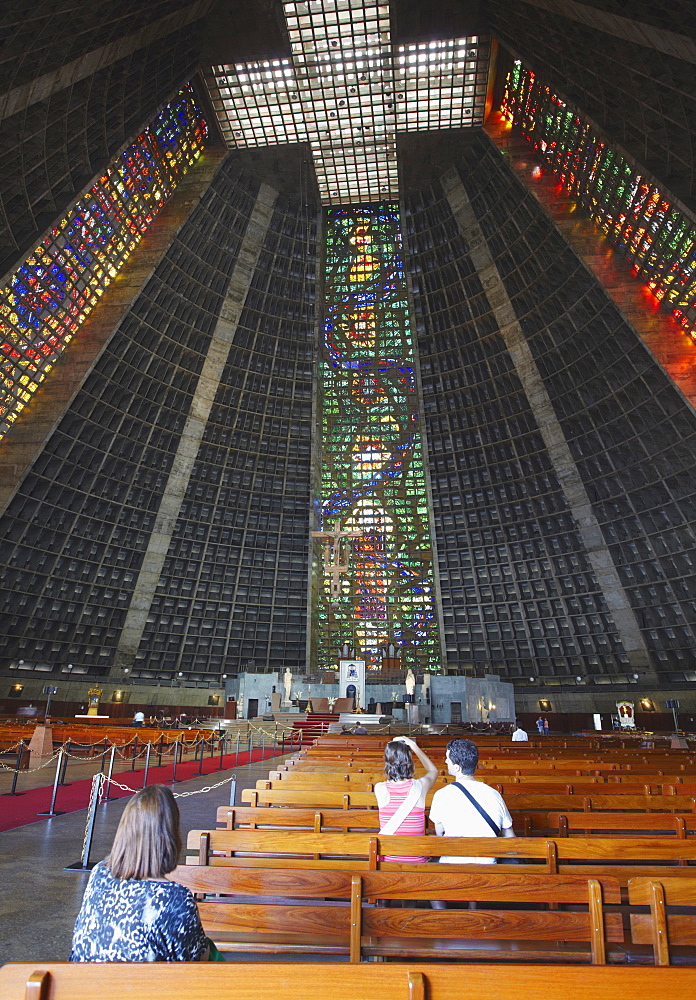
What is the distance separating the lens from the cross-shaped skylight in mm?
33500

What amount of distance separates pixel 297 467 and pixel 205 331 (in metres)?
9.88

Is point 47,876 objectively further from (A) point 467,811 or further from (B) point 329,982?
(B) point 329,982

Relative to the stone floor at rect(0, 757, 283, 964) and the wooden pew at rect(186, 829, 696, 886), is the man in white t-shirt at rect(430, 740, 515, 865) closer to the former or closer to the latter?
the wooden pew at rect(186, 829, 696, 886)

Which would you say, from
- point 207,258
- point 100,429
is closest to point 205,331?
point 207,258

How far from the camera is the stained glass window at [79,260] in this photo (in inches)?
1040

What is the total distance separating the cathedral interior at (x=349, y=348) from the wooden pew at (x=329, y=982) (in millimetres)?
24327

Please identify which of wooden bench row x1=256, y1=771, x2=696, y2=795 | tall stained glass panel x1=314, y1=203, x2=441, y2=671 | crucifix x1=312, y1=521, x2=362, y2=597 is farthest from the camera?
tall stained glass panel x1=314, y1=203, x2=441, y2=671

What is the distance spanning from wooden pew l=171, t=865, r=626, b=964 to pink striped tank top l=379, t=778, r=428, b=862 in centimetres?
106

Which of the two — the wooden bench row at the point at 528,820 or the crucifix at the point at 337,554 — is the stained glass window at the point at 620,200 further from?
the wooden bench row at the point at 528,820

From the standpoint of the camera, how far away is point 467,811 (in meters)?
3.41

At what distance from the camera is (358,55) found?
114 feet

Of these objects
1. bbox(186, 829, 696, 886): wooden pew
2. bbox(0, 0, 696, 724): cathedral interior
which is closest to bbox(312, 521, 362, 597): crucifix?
bbox(0, 0, 696, 724): cathedral interior

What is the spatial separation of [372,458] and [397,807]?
38075 millimetres

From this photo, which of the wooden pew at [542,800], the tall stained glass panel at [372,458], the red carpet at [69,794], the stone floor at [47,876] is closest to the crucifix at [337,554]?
the tall stained glass panel at [372,458]
